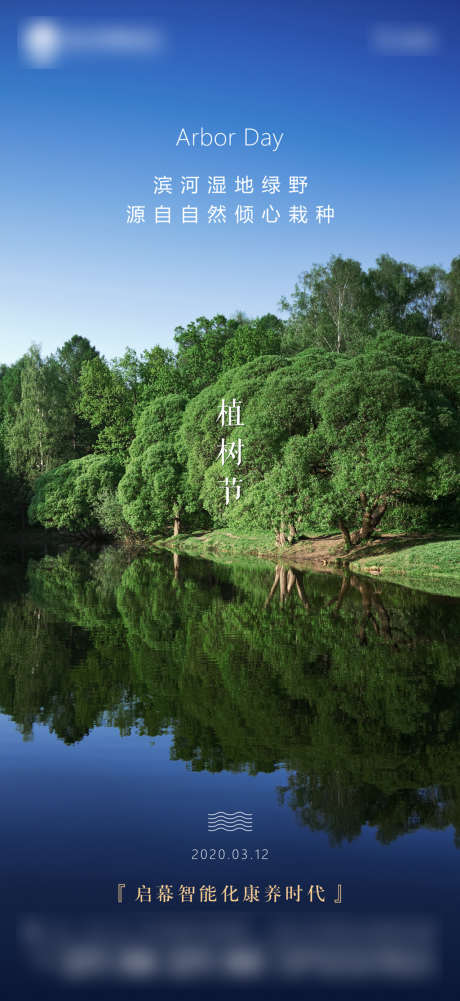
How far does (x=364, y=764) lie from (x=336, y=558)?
25686 mm

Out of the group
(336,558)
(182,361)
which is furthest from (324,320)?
(336,558)

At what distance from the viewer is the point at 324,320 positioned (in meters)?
51.6

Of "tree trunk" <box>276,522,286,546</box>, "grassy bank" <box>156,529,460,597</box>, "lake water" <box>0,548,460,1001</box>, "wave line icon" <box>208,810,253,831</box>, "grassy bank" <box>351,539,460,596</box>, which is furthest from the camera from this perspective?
"tree trunk" <box>276,522,286,546</box>

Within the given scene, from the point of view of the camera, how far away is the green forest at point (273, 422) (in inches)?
1185

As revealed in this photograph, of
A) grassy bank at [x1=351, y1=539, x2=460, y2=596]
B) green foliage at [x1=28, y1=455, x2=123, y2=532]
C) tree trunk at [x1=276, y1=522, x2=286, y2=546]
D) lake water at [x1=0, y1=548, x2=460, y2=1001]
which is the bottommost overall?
lake water at [x1=0, y1=548, x2=460, y2=1001]

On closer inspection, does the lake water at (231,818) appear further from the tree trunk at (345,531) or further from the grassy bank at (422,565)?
the tree trunk at (345,531)

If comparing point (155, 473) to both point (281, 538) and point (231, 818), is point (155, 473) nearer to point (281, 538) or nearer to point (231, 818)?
point (281, 538)

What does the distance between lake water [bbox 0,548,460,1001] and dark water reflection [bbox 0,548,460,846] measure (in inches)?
1.5

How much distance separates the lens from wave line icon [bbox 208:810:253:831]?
6.58 metres

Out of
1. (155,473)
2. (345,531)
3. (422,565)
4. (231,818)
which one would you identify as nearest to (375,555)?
(345,531)

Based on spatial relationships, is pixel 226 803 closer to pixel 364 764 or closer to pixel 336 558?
pixel 364 764

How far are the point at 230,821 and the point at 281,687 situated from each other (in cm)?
442

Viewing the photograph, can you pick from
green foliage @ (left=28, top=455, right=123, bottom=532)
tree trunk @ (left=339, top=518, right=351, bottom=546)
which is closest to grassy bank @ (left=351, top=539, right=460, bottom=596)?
tree trunk @ (left=339, top=518, right=351, bottom=546)

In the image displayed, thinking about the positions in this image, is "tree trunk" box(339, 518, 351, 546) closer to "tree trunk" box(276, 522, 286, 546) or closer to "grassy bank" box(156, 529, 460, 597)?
"grassy bank" box(156, 529, 460, 597)
